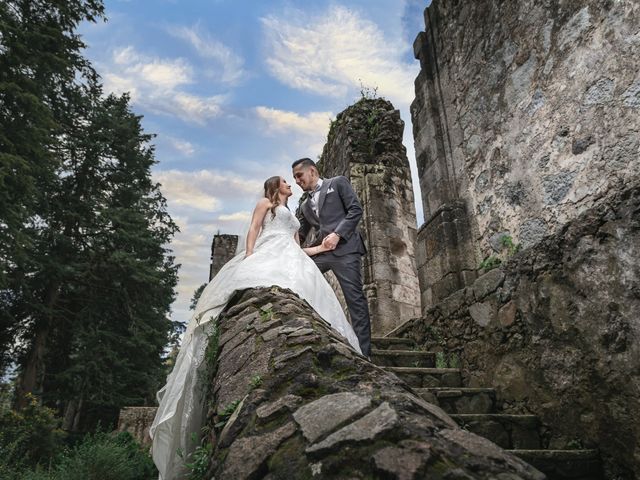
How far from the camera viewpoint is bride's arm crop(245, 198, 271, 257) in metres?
3.86

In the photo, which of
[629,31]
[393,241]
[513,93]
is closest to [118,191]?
[393,241]

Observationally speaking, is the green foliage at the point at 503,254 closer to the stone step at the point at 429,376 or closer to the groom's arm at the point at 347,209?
the stone step at the point at 429,376

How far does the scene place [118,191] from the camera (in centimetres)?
1517

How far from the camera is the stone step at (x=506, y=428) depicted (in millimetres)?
2924

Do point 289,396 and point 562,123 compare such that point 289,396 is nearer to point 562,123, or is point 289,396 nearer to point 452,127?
point 562,123

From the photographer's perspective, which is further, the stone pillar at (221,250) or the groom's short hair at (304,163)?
the stone pillar at (221,250)

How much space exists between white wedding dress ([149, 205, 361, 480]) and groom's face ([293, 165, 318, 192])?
0.30 meters

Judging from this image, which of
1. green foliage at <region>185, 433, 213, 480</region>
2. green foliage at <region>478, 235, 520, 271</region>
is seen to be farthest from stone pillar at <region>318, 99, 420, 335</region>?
Result: green foliage at <region>185, 433, 213, 480</region>

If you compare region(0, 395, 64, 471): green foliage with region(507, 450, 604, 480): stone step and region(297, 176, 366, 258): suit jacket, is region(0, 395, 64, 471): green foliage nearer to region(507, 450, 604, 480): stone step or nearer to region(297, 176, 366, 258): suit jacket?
region(297, 176, 366, 258): suit jacket

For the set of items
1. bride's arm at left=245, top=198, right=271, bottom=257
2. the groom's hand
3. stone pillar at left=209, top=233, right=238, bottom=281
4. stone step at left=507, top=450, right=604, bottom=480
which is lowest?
stone step at left=507, top=450, right=604, bottom=480

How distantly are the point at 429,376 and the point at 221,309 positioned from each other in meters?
1.91

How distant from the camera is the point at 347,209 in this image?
397 cm

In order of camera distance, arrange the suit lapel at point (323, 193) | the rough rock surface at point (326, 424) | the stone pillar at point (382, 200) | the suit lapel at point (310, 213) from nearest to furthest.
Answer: the rough rock surface at point (326, 424)
the suit lapel at point (323, 193)
the suit lapel at point (310, 213)
the stone pillar at point (382, 200)

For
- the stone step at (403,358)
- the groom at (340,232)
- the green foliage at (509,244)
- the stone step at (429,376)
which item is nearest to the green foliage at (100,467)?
the stone step at (403,358)
